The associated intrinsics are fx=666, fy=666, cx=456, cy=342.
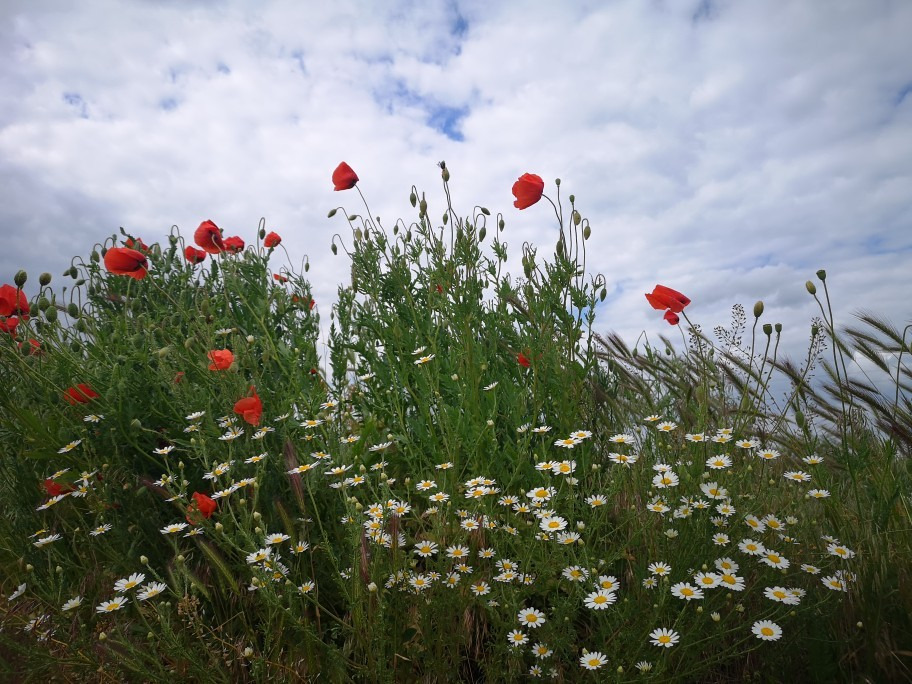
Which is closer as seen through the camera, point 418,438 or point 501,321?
point 418,438

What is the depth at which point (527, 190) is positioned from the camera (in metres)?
3.34

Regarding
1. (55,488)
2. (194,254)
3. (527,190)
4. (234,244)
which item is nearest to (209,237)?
(234,244)

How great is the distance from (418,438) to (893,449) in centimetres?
212

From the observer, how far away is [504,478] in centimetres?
307

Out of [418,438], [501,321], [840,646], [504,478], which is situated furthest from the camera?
[501,321]

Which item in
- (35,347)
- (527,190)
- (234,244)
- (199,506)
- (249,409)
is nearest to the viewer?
(199,506)

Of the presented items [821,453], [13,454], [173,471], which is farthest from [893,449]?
[13,454]

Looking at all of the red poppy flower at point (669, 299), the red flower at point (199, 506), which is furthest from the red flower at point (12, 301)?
the red poppy flower at point (669, 299)

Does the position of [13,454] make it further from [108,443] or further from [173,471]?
[173,471]

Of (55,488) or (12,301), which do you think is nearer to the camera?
(55,488)

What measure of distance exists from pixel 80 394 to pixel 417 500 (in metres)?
1.65

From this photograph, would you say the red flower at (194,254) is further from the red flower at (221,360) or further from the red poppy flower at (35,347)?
the red flower at (221,360)

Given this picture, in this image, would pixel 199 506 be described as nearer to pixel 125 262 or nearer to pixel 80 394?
pixel 80 394

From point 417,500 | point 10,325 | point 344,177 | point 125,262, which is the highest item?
point 344,177
